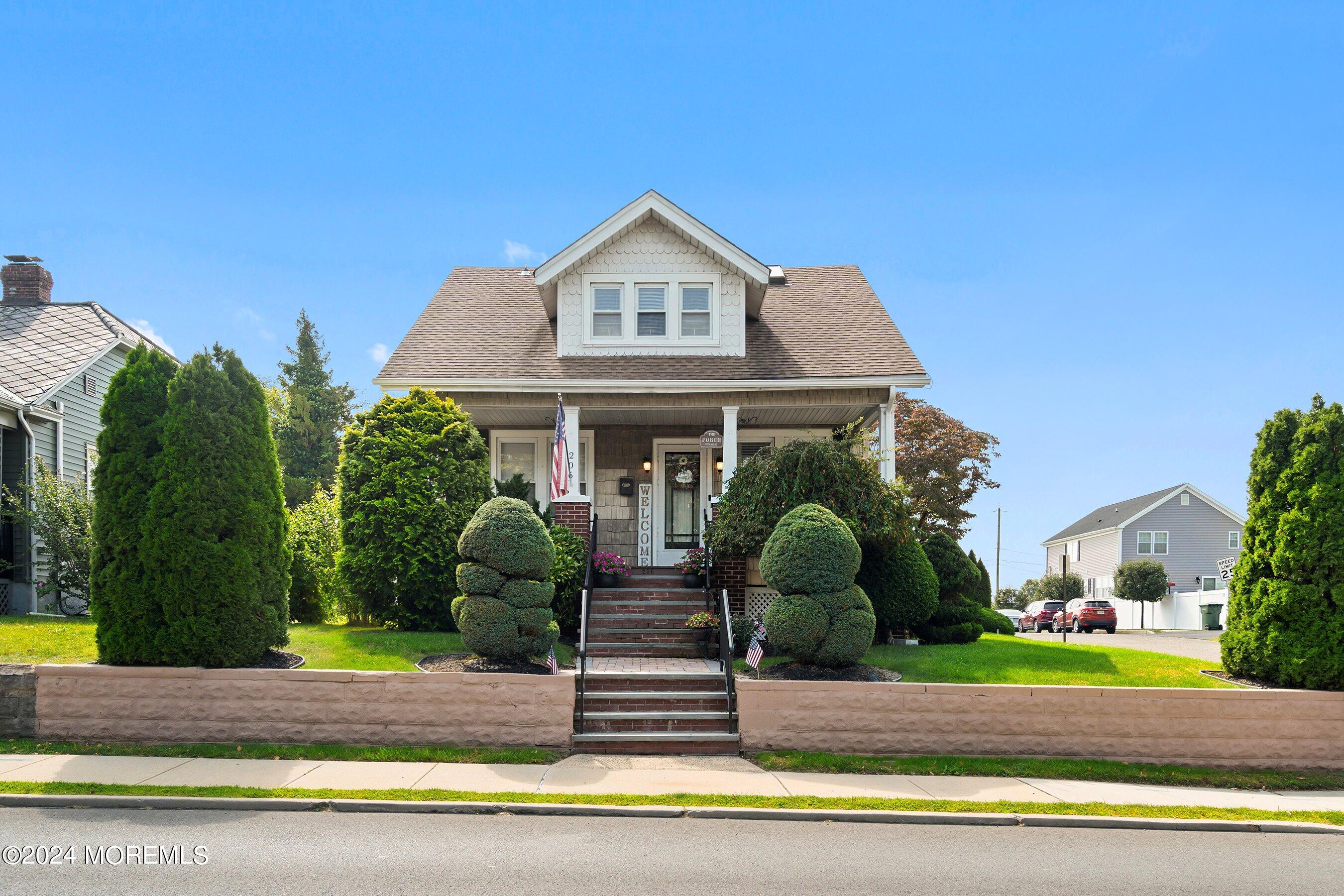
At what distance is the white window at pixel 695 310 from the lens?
16672 mm

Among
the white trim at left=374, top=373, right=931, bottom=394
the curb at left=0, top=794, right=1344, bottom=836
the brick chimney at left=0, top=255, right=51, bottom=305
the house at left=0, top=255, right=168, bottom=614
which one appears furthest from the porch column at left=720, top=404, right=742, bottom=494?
the brick chimney at left=0, top=255, right=51, bottom=305

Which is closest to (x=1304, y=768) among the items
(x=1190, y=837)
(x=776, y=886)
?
(x=1190, y=837)

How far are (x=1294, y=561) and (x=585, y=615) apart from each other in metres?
8.55

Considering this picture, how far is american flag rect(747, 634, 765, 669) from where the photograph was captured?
10.7 meters

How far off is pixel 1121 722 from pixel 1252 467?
399cm

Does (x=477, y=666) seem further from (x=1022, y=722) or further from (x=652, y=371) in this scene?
(x=652, y=371)

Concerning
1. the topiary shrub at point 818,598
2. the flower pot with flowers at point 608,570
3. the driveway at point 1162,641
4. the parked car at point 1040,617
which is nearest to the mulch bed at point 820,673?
the topiary shrub at point 818,598

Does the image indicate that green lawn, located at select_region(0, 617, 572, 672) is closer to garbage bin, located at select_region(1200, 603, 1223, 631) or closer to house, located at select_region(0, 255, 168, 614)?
house, located at select_region(0, 255, 168, 614)

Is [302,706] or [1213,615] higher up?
[302,706]

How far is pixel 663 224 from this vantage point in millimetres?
16531

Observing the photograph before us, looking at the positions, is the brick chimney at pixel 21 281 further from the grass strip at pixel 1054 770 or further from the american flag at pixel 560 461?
the grass strip at pixel 1054 770

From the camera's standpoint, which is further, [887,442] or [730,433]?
[730,433]

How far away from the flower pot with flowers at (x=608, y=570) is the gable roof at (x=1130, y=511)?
34658 mm

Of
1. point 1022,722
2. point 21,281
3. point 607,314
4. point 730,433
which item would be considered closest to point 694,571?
point 730,433
